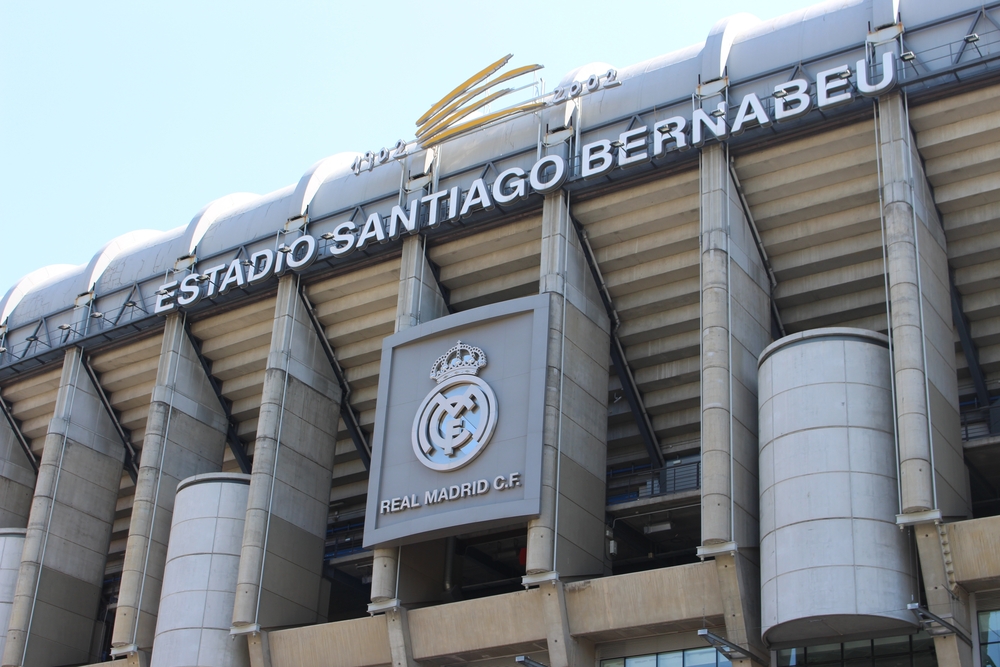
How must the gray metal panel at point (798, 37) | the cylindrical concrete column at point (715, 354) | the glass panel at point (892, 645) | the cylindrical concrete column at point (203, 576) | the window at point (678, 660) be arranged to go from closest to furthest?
the glass panel at point (892, 645)
the cylindrical concrete column at point (715, 354)
the window at point (678, 660)
the gray metal panel at point (798, 37)
the cylindrical concrete column at point (203, 576)

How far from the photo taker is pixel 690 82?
48656 mm

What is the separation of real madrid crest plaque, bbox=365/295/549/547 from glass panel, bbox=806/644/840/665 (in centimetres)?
953

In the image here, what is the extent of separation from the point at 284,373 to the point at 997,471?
26401mm

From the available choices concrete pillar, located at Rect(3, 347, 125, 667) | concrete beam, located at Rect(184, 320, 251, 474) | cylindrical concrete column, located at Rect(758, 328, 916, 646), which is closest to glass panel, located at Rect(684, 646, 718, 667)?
cylindrical concrete column, located at Rect(758, 328, 916, 646)

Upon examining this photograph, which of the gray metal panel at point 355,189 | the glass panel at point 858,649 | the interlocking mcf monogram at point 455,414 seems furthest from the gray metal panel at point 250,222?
the glass panel at point 858,649

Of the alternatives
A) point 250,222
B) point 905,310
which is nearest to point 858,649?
point 905,310

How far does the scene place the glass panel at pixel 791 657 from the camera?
39344 mm

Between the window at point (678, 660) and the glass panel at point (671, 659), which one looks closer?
the window at point (678, 660)

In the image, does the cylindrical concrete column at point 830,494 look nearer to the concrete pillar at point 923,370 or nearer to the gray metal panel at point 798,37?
the concrete pillar at point 923,370

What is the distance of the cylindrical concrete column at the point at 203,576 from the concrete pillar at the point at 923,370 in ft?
80.7

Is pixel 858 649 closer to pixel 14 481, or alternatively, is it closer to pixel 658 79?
pixel 658 79

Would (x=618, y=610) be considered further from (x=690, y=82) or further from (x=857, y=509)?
(x=690, y=82)

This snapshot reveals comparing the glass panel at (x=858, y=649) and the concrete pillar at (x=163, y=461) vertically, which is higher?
the concrete pillar at (x=163, y=461)

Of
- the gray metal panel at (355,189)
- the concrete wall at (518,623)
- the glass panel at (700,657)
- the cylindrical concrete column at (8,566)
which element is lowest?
the glass panel at (700,657)
